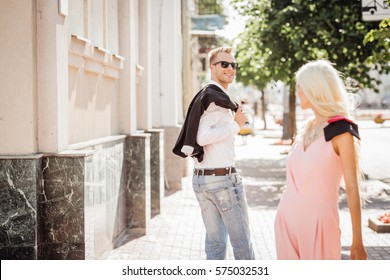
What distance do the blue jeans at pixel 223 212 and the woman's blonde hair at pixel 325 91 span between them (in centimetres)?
145

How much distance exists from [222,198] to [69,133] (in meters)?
1.99

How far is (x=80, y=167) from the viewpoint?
5371mm

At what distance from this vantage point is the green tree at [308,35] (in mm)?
14445

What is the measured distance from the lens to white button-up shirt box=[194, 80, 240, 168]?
477 cm

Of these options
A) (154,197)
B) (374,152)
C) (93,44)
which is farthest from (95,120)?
(374,152)

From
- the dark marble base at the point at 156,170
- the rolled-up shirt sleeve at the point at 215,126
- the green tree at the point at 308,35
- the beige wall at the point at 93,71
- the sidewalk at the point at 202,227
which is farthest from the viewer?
the green tree at the point at 308,35

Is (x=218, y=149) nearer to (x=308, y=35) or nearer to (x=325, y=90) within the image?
(x=325, y=90)

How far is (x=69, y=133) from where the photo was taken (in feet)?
20.7

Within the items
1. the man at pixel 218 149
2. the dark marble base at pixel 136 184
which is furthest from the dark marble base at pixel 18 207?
the dark marble base at pixel 136 184

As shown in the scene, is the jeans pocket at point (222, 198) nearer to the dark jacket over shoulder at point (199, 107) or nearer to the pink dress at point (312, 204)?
the dark jacket over shoulder at point (199, 107)

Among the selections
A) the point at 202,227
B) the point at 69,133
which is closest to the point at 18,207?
the point at 69,133

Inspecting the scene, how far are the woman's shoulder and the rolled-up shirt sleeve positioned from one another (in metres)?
1.36

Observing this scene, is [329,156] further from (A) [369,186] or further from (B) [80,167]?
(A) [369,186]
